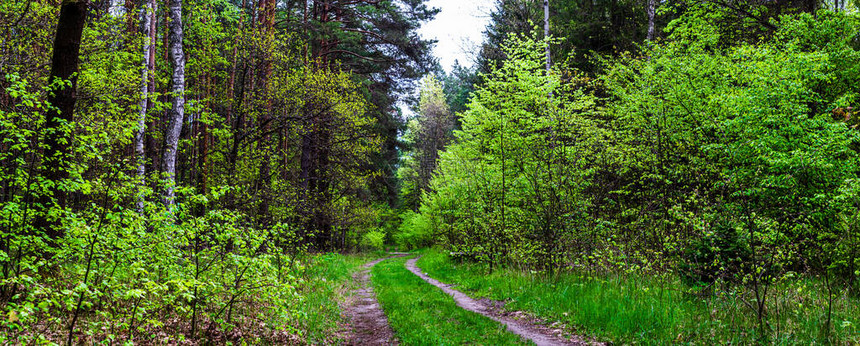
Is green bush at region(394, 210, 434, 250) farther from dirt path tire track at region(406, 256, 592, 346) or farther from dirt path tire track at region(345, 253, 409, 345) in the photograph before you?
dirt path tire track at region(406, 256, 592, 346)

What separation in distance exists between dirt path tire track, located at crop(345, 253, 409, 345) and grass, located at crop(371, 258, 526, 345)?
0.15m

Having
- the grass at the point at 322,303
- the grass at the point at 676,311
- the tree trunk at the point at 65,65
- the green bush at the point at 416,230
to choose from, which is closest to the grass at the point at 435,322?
the grass at the point at 322,303

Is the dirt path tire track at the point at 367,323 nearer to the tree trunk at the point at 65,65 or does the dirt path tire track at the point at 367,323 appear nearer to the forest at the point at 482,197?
the forest at the point at 482,197

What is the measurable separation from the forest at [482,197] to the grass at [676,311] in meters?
0.04

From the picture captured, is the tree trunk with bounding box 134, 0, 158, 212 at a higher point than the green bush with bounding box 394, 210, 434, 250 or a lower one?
higher

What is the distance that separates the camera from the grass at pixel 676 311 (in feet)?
14.6

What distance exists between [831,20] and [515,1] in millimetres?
11548

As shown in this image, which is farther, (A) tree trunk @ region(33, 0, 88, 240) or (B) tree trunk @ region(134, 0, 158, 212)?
(B) tree trunk @ region(134, 0, 158, 212)

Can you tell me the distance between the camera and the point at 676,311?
5.43m

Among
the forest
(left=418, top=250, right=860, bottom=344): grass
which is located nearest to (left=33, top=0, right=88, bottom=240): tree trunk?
the forest

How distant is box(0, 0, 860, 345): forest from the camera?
4504 millimetres

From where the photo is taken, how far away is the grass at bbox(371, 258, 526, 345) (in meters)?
5.86

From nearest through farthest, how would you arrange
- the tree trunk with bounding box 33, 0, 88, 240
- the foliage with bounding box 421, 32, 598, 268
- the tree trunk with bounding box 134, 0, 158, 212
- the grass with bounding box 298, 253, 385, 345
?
the tree trunk with bounding box 33, 0, 88, 240, the grass with bounding box 298, 253, 385, 345, the foliage with bounding box 421, 32, 598, 268, the tree trunk with bounding box 134, 0, 158, 212

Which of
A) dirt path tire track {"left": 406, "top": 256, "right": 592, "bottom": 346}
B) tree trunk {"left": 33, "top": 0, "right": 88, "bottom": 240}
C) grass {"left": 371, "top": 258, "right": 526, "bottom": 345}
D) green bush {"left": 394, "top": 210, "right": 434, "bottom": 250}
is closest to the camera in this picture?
tree trunk {"left": 33, "top": 0, "right": 88, "bottom": 240}
